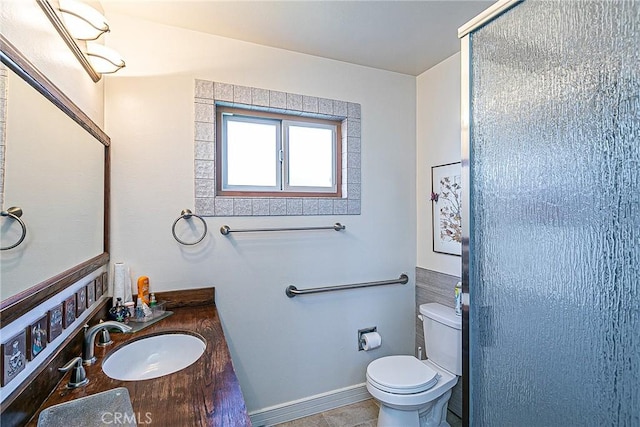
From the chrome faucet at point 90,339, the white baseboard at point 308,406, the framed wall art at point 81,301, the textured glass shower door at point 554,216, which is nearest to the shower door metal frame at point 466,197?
the textured glass shower door at point 554,216

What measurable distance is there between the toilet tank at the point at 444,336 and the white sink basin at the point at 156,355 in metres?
1.33

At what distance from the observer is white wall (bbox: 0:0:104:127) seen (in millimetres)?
811

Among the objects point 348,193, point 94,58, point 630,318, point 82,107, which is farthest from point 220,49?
point 630,318

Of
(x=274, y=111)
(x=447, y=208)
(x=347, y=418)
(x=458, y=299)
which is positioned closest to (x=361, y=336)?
(x=347, y=418)

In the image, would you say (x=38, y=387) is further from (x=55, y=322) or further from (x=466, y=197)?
(x=466, y=197)

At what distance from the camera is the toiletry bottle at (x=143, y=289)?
165 centimetres

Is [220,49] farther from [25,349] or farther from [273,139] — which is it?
[25,349]

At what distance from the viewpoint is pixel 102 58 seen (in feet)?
4.63

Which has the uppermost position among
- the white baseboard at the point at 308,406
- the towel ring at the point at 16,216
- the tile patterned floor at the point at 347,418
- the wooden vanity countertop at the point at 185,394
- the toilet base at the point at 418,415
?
the towel ring at the point at 16,216

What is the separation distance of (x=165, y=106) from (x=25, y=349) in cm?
134

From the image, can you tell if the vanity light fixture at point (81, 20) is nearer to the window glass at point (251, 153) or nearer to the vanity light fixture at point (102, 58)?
the vanity light fixture at point (102, 58)

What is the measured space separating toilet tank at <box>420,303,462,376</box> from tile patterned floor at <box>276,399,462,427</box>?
0.50m

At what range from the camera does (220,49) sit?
6.18ft

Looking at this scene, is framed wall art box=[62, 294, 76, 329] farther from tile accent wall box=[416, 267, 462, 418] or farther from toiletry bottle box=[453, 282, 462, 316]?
tile accent wall box=[416, 267, 462, 418]
